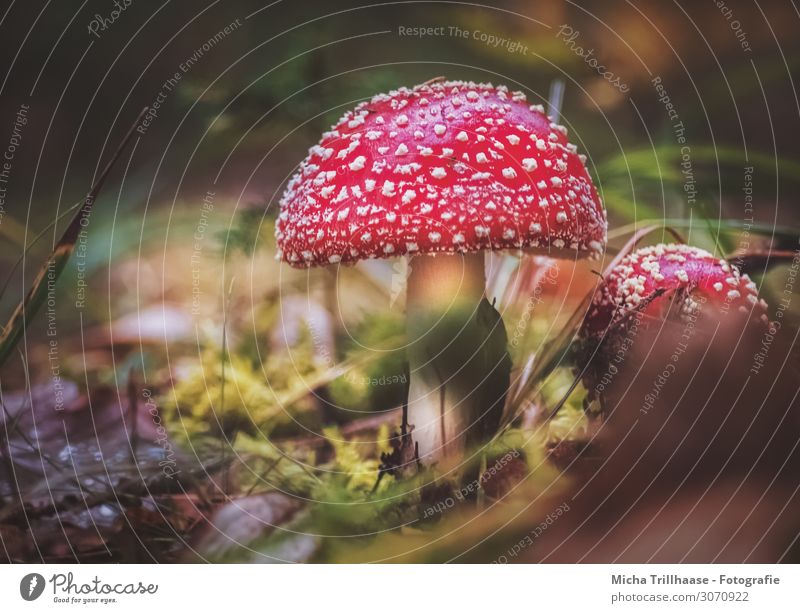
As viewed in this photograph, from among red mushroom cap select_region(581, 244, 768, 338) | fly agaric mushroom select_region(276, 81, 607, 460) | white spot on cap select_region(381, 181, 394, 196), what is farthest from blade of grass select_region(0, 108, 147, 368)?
red mushroom cap select_region(581, 244, 768, 338)

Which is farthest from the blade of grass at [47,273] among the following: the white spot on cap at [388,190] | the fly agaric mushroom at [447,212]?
the white spot on cap at [388,190]

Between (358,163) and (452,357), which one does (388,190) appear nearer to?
(358,163)

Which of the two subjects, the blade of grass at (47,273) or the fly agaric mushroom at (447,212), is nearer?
the fly agaric mushroom at (447,212)

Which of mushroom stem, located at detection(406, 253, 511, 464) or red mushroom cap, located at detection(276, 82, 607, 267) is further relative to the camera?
mushroom stem, located at detection(406, 253, 511, 464)

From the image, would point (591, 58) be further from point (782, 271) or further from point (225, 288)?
point (225, 288)

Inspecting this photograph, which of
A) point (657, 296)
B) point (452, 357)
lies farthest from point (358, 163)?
point (657, 296)

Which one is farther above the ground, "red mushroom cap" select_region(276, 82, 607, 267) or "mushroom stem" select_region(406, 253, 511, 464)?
"red mushroom cap" select_region(276, 82, 607, 267)

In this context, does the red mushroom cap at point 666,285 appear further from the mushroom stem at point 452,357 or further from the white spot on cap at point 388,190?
the white spot on cap at point 388,190

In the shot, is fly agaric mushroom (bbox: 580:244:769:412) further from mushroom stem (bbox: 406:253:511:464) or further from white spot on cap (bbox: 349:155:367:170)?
white spot on cap (bbox: 349:155:367:170)
